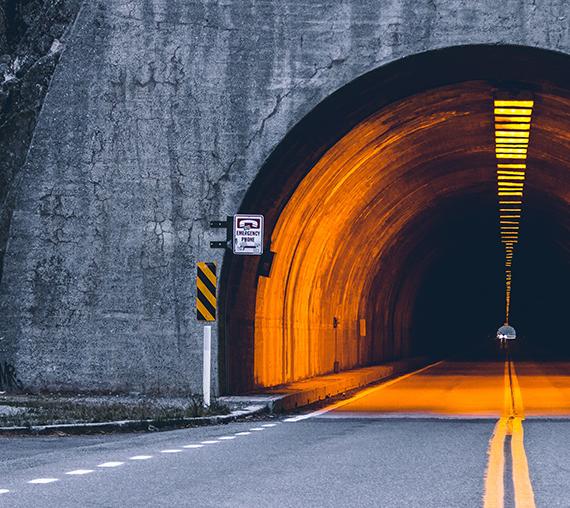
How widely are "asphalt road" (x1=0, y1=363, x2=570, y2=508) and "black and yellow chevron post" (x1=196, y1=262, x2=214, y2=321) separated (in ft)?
6.29

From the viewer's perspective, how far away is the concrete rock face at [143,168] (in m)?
20.2

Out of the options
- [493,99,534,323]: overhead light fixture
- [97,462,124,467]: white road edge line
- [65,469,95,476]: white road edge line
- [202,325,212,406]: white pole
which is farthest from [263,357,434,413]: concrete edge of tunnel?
[65,469,95,476]: white road edge line

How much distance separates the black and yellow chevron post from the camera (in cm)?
1872

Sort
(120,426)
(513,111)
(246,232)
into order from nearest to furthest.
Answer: (120,426)
(246,232)
(513,111)

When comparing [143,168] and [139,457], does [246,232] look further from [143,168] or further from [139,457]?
[139,457]

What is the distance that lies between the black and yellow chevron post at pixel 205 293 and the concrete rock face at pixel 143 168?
1.36 meters

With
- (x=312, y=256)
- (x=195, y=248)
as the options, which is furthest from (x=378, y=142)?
(x=195, y=248)

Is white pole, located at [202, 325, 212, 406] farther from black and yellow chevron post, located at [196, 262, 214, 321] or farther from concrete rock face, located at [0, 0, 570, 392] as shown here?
concrete rock face, located at [0, 0, 570, 392]

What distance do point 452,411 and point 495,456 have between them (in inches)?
317

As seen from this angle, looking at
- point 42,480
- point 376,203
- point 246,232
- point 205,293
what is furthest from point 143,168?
point 42,480

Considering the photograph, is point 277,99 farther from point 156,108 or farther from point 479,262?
point 479,262

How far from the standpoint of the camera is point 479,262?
56.2 meters

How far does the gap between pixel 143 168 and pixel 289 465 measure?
9733 mm

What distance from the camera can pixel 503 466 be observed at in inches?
456
